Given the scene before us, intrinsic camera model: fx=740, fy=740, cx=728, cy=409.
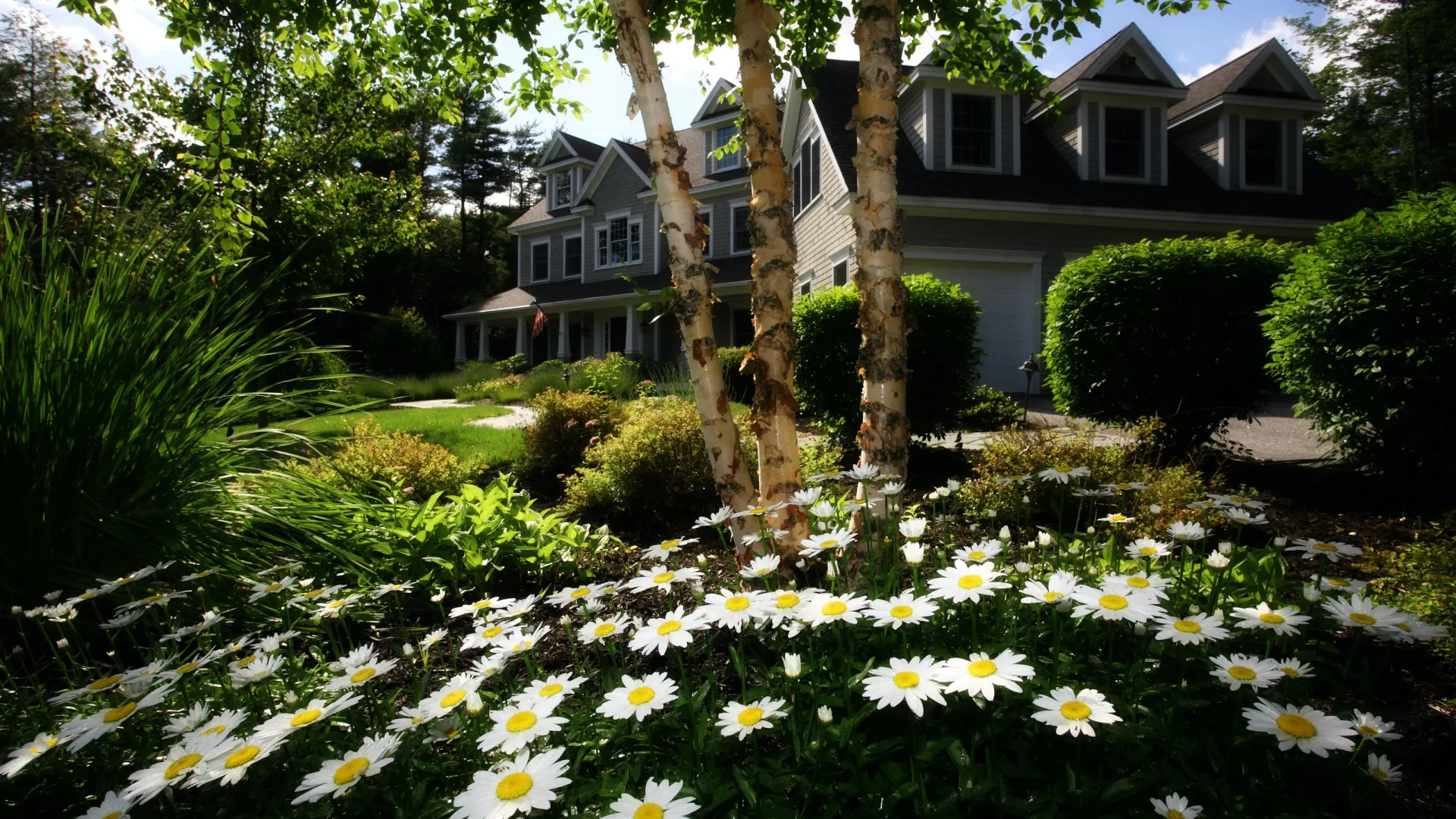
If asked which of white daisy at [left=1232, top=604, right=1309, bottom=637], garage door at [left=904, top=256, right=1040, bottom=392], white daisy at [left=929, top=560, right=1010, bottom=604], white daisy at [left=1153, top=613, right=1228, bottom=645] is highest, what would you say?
garage door at [left=904, top=256, right=1040, bottom=392]

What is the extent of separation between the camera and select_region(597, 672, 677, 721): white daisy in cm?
130

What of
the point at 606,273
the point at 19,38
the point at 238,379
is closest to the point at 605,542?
the point at 238,379

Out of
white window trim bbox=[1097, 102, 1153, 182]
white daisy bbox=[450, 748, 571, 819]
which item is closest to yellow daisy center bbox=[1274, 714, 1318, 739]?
white daisy bbox=[450, 748, 571, 819]

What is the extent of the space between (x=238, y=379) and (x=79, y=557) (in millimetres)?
936

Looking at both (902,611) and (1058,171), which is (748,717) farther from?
(1058,171)

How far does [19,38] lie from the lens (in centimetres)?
2070

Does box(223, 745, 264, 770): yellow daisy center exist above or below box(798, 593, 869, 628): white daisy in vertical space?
below

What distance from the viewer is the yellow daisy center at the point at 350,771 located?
1.23m

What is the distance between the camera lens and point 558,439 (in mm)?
6602

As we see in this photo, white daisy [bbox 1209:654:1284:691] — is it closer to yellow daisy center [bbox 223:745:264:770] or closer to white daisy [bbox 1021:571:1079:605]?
white daisy [bbox 1021:571:1079:605]

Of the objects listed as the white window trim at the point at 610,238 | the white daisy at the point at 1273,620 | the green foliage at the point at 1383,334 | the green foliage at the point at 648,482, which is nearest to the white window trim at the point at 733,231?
the white window trim at the point at 610,238

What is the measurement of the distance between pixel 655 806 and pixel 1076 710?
2.31 feet

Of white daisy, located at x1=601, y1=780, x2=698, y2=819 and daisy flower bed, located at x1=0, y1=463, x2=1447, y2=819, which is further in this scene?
daisy flower bed, located at x1=0, y1=463, x2=1447, y2=819

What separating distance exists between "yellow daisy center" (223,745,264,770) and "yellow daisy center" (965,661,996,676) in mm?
1243
